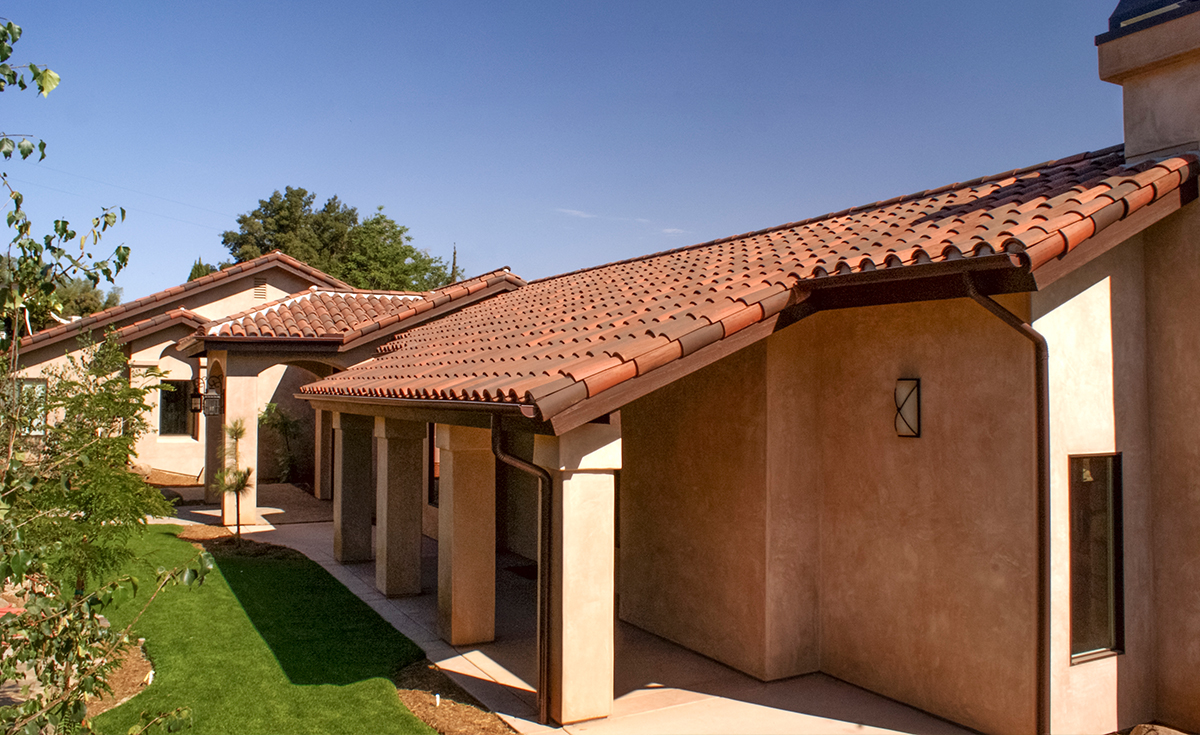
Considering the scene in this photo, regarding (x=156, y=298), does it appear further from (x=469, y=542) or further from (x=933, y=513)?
(x=933, y=513)

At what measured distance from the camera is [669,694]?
7.89 metres

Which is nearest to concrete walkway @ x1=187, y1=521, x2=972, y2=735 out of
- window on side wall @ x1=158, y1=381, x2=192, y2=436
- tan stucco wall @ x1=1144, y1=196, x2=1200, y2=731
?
tan stucco wall @ x1=1144, y1=196, x2=1200, y2=731

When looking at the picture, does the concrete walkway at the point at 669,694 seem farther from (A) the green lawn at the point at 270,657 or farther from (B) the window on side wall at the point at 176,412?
(B) the window on side wall at the point at 176,412

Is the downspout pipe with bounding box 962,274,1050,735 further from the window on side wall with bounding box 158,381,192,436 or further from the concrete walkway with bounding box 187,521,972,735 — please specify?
the window on side wall with bounding box 158,381,192,436

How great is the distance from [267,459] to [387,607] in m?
15.6

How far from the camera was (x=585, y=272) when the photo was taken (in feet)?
55.9

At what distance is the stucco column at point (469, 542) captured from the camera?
30.9ft

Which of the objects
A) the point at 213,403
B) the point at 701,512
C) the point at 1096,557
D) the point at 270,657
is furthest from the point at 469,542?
the point at 213,403

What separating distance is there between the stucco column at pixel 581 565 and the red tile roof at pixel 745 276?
675 mm

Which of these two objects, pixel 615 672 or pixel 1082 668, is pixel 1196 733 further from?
pixel 615 672

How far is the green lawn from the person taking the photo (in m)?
7.23

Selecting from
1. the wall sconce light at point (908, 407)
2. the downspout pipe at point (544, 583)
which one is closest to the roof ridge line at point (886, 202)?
the wall sconce light at point (908, 407)

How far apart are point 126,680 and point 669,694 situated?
5.54m

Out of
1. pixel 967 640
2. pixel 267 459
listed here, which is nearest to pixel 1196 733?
pixel 967 640
